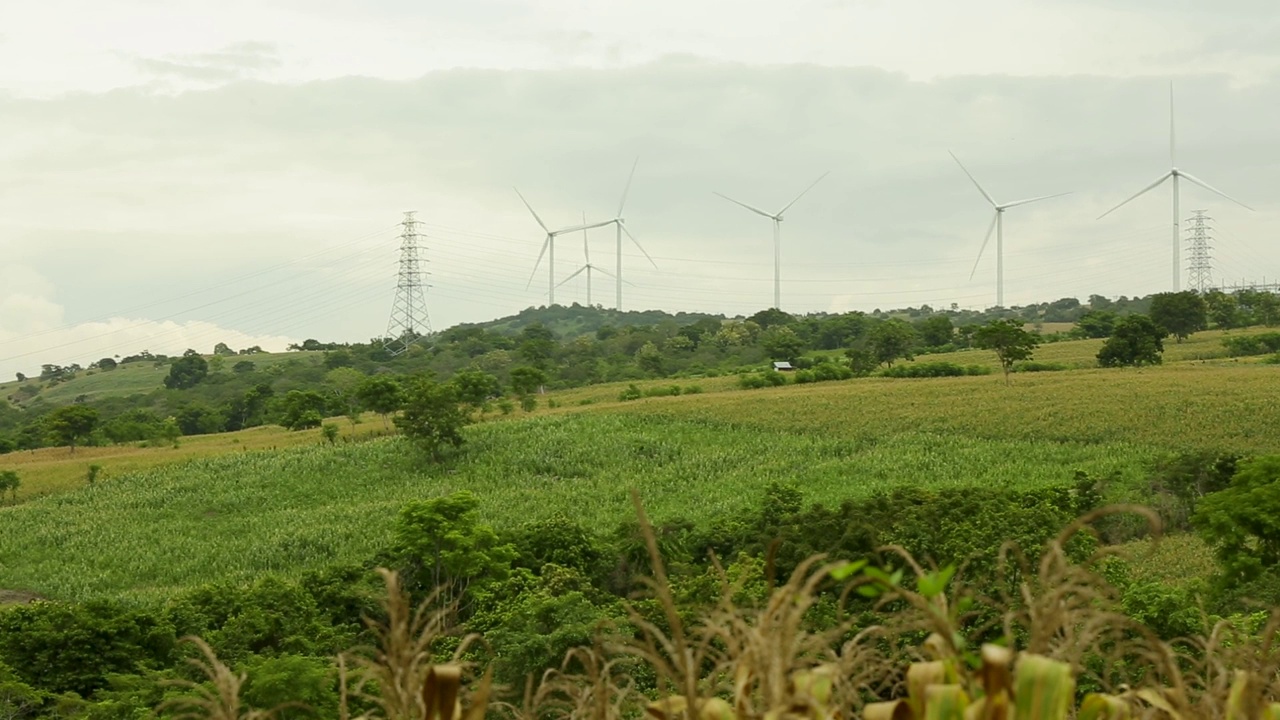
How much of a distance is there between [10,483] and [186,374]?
290 ft

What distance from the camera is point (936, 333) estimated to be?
13938 cm

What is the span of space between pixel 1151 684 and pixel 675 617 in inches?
68.0

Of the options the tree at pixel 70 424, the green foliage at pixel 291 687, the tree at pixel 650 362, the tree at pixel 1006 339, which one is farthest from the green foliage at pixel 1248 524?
the tree at pixel 650 362

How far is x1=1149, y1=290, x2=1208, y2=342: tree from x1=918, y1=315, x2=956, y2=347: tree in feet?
89.0

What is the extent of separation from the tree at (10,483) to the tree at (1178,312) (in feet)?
323

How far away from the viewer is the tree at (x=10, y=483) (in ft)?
228

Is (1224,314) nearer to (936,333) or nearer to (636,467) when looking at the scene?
(936,333)

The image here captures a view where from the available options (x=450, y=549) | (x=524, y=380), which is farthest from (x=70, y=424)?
(x=450, y=549)

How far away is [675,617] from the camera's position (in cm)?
261

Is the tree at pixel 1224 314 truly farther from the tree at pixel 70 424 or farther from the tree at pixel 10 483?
the tree at pixel 10 483

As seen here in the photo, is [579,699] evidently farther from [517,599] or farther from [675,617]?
[517,599]

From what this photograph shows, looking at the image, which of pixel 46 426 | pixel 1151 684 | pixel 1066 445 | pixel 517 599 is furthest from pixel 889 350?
pixel 1151 684

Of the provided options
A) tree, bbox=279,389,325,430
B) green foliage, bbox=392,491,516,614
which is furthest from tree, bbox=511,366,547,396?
green foliage, bbox=392,491,516,614

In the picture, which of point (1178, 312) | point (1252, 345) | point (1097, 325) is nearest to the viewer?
point (1252, 345)
